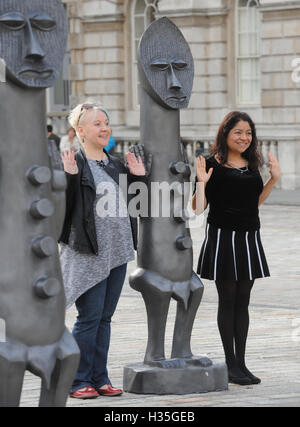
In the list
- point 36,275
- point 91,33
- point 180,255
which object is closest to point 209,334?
point 180,255

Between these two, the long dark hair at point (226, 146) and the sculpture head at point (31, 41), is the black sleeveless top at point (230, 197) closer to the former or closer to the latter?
the long dark hair at point (226, 146)

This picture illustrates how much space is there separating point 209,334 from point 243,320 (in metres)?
1.47

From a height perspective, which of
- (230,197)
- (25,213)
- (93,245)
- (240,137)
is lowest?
(93,245)

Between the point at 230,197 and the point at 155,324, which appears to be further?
the point at 230,197

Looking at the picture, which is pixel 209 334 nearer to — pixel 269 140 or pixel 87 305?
pixel 87 305

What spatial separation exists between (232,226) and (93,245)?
121cm

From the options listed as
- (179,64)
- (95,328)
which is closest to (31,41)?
(179,64)

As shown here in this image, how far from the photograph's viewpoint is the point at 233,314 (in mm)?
7664

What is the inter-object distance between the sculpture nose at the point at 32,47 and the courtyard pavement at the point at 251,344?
7.59 feet

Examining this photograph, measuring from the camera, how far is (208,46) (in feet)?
92.3

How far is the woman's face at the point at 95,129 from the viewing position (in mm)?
6891

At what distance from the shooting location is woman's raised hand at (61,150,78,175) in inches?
260

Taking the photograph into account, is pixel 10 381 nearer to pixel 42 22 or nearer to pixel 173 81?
pixel 42 22

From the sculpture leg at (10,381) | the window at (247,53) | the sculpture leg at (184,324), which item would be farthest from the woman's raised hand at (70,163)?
the window at (247,53)
